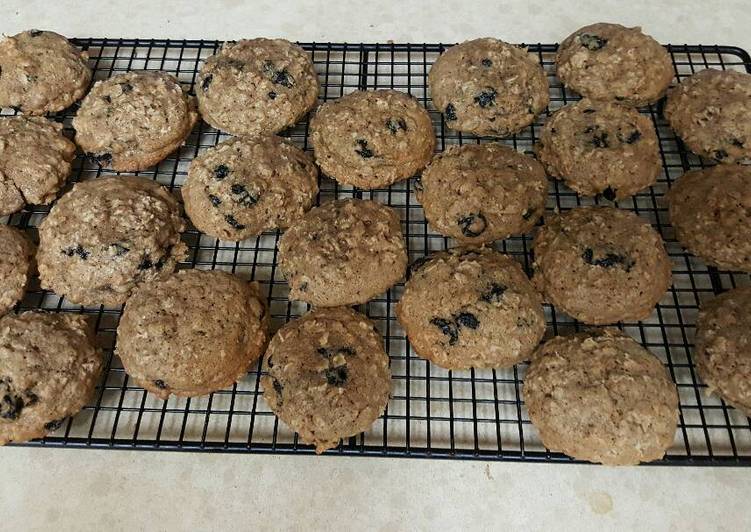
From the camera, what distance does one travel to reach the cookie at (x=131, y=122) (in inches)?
85.4

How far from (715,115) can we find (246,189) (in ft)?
5.85

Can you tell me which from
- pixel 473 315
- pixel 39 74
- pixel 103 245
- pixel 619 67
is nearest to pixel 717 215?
pixel 619 67

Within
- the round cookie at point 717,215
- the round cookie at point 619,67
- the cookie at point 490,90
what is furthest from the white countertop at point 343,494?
Answer: the round cookie at point 619,67

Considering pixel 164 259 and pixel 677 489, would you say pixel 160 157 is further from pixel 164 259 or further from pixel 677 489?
pixel 677 489

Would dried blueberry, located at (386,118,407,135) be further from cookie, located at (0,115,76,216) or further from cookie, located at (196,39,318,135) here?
cookie, located at (0,115,76,216)

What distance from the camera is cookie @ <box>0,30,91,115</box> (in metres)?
2.28

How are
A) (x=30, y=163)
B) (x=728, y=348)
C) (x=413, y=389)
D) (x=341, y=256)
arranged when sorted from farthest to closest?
(x=30, y=163) → (x=413, y=389) → (x=341, y=256) → (x=728, y=348)

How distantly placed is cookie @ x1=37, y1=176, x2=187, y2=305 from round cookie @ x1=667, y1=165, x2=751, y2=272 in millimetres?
1832

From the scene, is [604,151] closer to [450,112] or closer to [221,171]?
[450,112]

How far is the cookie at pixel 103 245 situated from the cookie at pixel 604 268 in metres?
1.34

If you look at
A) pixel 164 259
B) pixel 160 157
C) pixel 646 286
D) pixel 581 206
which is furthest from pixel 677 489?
pixel 160 157

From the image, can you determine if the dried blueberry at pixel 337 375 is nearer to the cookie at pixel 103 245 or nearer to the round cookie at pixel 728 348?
the cookie at pixel 103 245

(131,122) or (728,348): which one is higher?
(131,122)

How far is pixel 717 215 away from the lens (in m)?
1.96
